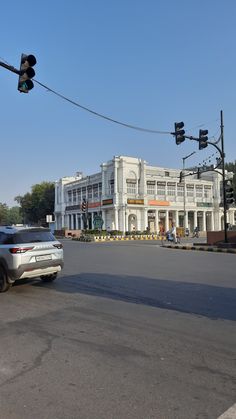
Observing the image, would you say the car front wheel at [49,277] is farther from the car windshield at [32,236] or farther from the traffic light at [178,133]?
the traffic light at [178,133]

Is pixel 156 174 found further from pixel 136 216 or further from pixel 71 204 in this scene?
pixel 71 204

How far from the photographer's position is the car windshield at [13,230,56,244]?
30.7 feet

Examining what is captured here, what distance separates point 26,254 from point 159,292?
3.28m

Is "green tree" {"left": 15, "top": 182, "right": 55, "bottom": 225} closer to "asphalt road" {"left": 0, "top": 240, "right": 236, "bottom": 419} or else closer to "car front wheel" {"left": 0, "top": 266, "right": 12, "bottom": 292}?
"car front wheel" {"left": 0, "top": 266, "right": 12, "bottom": 292}

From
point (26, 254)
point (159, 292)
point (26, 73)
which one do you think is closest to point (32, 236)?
point (26, 254)

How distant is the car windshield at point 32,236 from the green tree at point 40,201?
258ft

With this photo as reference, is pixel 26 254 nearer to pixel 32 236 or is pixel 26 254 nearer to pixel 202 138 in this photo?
pixel 32 236

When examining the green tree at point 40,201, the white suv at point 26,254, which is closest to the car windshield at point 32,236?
the white suv at point 26,254

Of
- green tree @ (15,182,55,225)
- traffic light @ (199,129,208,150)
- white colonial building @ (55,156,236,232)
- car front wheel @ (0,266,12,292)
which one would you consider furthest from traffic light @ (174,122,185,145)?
green tree @ (15,182,55,225)

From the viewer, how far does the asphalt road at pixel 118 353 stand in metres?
3.43

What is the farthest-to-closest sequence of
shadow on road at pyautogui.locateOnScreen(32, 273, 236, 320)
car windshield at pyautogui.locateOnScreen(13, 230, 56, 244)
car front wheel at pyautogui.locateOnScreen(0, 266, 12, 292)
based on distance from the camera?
car windshield at pyautogui.locateOnScreen(13, 230, 56, 244) < car front wheel at pyautogui.locateOnScreen(0, 266, 12, 292) < shadow on road at pyautogui.locateOnScreen(32, 273, 236, 320)

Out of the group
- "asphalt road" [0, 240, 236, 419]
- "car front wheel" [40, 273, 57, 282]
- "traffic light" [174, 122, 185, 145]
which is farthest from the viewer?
"traffic light" [174, 122, 185, 145]

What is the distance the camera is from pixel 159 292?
8.75 m

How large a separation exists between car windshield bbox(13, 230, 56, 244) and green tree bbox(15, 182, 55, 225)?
7868 centimetres
